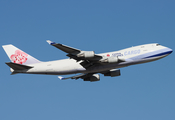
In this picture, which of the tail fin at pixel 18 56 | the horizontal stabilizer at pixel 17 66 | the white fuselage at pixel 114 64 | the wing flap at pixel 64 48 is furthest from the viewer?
the tail fin at pixel 18 56

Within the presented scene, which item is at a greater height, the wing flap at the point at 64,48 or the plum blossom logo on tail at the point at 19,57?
the plum blossom logo on tail at the point at 19,57

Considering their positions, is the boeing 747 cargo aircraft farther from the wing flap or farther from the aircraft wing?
the wing flap

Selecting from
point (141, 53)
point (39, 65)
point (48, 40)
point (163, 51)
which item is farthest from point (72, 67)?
point (163, 51)

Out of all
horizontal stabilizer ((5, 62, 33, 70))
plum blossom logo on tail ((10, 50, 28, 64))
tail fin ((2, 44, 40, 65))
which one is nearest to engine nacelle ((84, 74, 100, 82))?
tail fin ((2, 44, 40, 65))

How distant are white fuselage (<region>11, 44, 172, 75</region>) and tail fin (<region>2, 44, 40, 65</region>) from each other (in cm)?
271

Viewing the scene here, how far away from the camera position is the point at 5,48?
50.5 meters

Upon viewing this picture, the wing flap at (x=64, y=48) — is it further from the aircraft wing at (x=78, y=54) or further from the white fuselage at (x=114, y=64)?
the white fuselage at (x=114, y=64)

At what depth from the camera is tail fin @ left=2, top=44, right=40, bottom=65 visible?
49.1 meters

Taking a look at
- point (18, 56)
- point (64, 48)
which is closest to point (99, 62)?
point (64, 48)

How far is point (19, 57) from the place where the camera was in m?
49.8

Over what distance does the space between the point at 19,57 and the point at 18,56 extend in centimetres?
30

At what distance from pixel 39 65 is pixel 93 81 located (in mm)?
A: 11660

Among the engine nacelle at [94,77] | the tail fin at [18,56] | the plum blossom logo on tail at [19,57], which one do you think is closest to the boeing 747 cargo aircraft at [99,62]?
the tail fin at [18,56]

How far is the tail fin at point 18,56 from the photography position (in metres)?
49.1
